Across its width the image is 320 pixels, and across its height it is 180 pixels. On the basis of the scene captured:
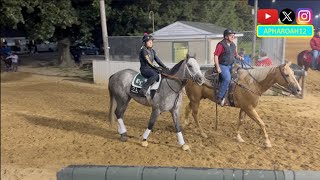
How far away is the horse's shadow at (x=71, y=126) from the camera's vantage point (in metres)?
10.7

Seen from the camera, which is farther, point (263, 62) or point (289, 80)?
point (263, 62)

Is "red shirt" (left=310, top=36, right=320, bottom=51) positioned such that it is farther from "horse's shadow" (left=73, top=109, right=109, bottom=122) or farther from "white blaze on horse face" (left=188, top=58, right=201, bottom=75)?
"white blaze on horse face" (left=188, top=58, right=201, bottom=75)

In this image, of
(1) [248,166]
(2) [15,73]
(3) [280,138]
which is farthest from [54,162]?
(3) [280,138]

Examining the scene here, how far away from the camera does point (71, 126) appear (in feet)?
37.6

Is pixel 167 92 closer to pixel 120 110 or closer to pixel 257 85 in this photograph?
pixel 120 110

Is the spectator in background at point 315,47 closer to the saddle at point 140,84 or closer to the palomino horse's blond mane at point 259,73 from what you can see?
the palomino horse's blond mane at point 259,73

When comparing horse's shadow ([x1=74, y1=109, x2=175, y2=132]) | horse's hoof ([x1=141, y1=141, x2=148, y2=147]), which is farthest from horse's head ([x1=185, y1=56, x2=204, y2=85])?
horse's shadow ([x1=74, y1=109, x2=175, y2=132])

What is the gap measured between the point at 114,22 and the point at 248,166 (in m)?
22.6

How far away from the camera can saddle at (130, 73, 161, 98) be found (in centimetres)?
930

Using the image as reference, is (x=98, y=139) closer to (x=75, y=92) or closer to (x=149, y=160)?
(x=149, y=160)

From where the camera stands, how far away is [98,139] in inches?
396

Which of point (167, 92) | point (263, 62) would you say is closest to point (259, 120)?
point (167, 92)

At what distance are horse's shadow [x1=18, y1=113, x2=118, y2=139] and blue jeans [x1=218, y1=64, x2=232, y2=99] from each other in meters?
3.18

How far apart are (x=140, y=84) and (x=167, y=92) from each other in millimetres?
800
